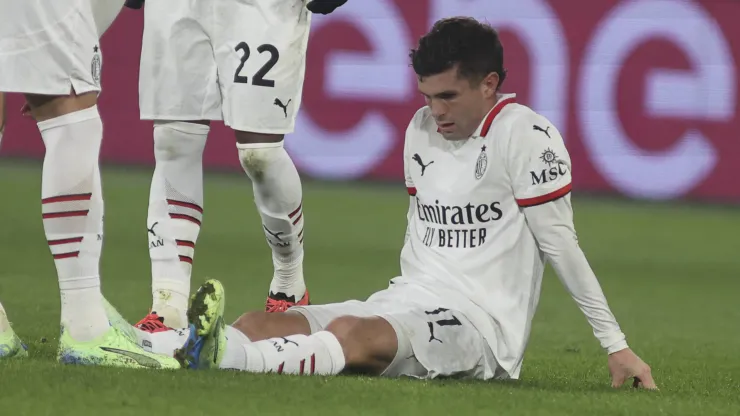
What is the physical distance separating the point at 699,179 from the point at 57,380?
7.85 metres

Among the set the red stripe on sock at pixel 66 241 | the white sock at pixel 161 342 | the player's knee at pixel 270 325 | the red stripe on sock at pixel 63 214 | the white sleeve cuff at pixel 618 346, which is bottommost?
the white sleeve cuff at pixel 618 346

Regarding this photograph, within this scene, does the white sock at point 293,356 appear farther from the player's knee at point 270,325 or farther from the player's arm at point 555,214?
the player's arm at point 555,214

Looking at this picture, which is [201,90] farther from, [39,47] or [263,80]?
[39,47]

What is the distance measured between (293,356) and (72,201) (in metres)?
0.69

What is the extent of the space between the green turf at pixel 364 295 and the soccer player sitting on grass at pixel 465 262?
0.15 meters

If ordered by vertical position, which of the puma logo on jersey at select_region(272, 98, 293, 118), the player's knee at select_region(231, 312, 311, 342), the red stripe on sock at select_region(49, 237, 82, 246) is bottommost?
the player's knee at select_region(231, 312, 311, 342)

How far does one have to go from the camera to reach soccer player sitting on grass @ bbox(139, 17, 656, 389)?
368 centimetres

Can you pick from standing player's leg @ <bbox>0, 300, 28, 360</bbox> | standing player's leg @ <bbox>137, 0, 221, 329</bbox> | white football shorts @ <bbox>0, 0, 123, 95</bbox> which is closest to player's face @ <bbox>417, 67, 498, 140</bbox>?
standing player's leg @ <bbox>137, 0, 221, 329</bbox>

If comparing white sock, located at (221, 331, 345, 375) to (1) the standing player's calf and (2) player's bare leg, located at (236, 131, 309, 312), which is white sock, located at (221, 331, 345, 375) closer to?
(1) the standing player's calf

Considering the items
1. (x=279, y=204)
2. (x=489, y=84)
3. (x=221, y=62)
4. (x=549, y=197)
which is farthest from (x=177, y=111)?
(x=549, y=197)

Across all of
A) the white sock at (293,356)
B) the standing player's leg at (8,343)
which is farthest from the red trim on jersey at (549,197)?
the standing player's leg at (8,343)

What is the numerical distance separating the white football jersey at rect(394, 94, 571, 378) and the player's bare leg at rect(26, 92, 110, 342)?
0.97 metres

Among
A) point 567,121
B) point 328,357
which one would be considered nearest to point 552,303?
point 328,357

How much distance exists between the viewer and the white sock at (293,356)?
3.50 meters
